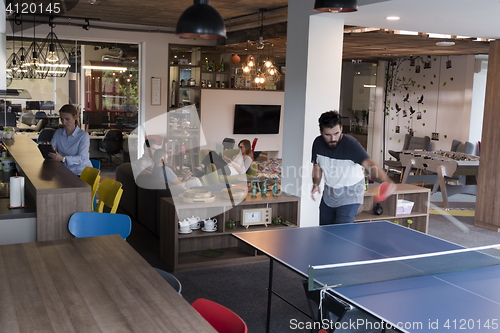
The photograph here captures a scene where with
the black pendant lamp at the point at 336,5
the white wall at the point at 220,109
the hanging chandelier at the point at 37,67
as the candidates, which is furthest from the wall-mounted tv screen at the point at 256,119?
the black pendant lamp at the point at 336,5

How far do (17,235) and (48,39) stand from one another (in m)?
7.24

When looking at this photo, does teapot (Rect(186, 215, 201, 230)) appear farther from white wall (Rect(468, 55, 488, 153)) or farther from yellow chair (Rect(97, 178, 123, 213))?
white wall (Rect(468, 55, 488, 153))

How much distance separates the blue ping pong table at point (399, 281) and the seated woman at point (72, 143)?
2560 millimetres

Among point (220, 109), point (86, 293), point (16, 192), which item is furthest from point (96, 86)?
point (86, 293)

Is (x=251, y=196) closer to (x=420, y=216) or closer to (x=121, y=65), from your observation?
(x=420, y=216)

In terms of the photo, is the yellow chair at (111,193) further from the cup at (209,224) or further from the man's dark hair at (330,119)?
the man's dark hair at (330,119)

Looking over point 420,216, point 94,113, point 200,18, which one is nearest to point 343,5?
point 200,18

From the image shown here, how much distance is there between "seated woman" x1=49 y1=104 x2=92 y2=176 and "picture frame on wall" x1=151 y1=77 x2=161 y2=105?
4.93m

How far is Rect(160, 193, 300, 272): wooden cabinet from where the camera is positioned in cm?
487

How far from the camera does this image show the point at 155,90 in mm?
10234

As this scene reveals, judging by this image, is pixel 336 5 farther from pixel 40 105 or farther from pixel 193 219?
pixel 40 105

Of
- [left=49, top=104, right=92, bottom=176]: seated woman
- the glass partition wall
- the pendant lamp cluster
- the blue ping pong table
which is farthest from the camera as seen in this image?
the glass partition wall

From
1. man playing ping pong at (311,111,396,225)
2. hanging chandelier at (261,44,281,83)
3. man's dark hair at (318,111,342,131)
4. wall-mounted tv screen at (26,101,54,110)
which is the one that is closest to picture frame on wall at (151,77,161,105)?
hanging chandelier at (261,44,281,83)

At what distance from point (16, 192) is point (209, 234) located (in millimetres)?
2071
